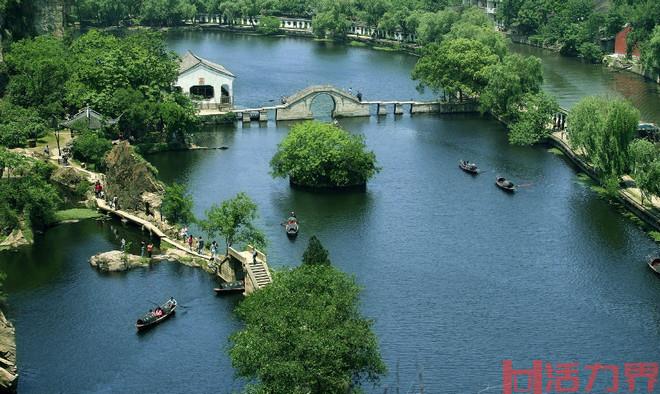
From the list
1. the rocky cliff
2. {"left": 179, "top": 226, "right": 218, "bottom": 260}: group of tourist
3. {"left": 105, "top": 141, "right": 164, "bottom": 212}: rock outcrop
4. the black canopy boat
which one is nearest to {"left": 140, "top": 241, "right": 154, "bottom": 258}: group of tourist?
{"left": 179, "top": 226, "right": 218, "bottom": 260}: group of tourist

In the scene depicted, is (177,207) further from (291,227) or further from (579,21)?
(579,21)

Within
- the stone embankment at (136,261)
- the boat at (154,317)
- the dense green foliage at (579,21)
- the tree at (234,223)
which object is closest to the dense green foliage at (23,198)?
the stone embankment at (136,261)

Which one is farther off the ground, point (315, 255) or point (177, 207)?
point (315, 255)

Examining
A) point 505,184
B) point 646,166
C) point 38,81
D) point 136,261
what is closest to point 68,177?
point 38,81

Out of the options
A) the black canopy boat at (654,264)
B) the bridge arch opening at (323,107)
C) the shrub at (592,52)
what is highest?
the shrub at (592,52)

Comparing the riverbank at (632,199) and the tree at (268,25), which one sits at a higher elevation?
the tree at (268,25)

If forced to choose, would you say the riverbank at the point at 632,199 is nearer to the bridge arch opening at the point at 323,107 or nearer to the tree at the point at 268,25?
the bridge arch opening at the point at 323,107

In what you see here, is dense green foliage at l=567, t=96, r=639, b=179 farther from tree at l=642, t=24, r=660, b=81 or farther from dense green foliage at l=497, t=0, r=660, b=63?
dense green foliage at l=497, t=0, r=660, b=63
